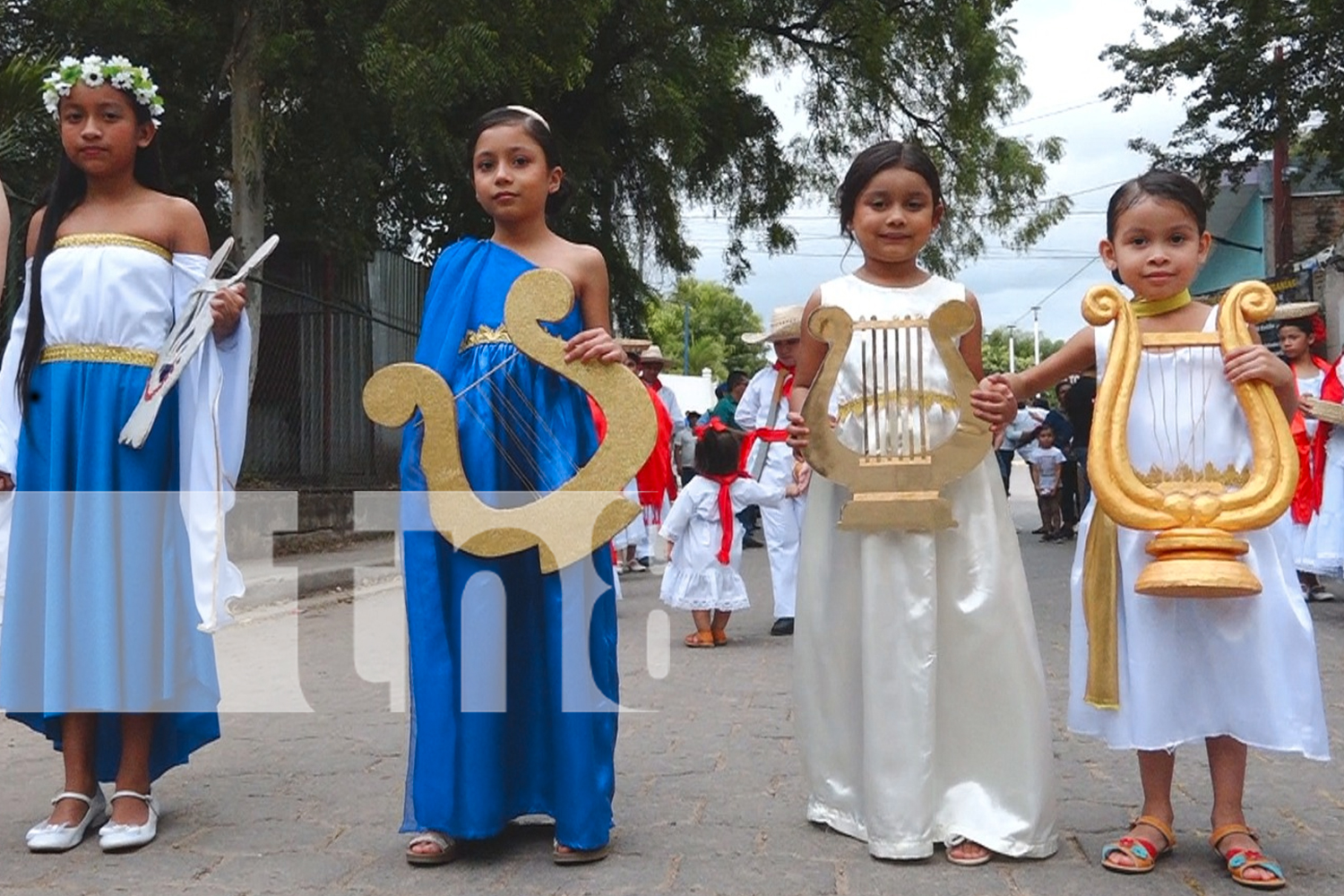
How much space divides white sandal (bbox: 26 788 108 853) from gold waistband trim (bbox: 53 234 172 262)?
1551mm

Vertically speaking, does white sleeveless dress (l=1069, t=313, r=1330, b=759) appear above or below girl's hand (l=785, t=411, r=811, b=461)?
below

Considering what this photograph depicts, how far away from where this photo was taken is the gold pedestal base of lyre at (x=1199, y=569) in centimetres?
330

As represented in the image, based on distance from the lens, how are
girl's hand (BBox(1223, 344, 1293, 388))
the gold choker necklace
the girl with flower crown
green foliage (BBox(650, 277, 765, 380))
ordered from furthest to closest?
green foliage (BBox(650, 277, 765, 380)) < the girl with flower crown < the gold choker necklace < girl's hand (BBox(1223, 344, 1293, 388))

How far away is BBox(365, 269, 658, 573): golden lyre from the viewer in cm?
363

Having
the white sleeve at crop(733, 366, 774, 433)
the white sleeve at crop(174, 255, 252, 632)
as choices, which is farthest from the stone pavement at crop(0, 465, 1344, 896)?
the white sleeve at crop(733, 366, 774, 433)

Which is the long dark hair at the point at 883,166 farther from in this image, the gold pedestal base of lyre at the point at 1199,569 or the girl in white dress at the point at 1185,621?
the gold pedestal base of lyre at the point at 1199,569

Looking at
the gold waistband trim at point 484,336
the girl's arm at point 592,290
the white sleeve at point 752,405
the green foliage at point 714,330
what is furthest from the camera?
the green foliage at point 714,330

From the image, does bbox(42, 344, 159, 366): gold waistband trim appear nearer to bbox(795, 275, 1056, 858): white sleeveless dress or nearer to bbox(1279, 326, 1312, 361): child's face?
bbox(795, 275, 1056, 858): white sleeveless dress

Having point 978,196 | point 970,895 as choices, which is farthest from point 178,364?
point 978,196

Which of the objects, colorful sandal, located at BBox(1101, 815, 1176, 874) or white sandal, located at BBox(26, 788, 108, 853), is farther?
white sandal, located at BBox(26, 788, 108, 853)

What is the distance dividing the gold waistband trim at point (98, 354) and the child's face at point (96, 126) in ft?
1.70

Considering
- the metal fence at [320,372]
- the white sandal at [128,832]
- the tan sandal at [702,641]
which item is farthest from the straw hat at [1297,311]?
the metal fence at [320,372]

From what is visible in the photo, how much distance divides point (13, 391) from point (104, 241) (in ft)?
Result: 1.68

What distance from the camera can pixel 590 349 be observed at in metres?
3.66
